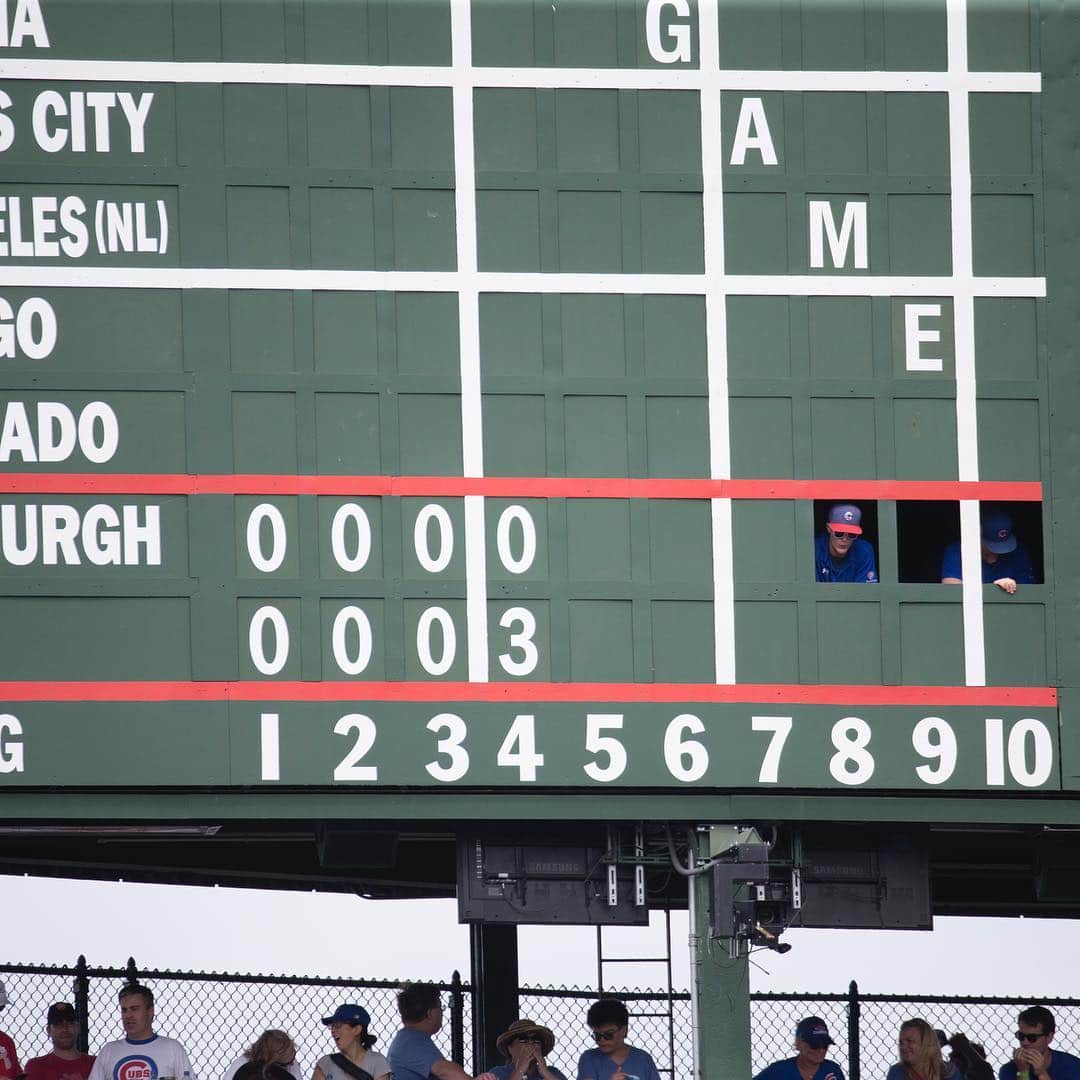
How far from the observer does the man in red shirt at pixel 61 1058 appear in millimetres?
10555

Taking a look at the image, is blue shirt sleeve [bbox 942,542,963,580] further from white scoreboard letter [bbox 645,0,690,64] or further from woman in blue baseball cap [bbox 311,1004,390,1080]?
woman in blue baseball cap [bbox 311,1004,390,1080]

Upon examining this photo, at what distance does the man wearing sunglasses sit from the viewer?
34.8ft

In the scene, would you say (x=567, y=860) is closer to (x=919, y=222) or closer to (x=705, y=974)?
(x=705, y=974)

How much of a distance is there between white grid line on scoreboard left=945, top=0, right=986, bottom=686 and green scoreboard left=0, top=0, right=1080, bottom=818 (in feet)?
0.05

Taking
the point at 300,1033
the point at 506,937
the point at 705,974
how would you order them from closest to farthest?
the point at 705,974 < the point at 506,937 < the point at 300,1033

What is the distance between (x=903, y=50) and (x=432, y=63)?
1953 millimetres

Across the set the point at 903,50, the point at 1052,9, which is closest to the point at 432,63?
the point at 903,50

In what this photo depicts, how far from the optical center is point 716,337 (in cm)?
966

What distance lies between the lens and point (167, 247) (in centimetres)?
953

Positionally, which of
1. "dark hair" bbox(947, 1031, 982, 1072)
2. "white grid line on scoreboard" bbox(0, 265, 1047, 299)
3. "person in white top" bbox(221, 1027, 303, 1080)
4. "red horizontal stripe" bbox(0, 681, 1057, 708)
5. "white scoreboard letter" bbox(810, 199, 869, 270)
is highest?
"white scoreboard letter" bbox(810, 199, 869, 270)

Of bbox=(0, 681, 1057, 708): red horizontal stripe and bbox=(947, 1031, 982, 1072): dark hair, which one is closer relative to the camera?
bbox=(0, 681, 1057, 708): red horizontal stripe

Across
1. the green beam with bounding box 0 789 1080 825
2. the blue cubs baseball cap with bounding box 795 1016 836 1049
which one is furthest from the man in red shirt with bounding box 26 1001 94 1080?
the blue cubs baseball cap with bounding box 795 1016 836 1049

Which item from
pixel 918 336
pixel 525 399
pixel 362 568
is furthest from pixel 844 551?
pixel 362 568

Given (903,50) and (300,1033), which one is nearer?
(903,50)
